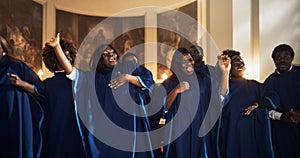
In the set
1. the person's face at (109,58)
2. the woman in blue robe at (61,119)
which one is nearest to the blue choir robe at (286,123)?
the person's face at (109,58)

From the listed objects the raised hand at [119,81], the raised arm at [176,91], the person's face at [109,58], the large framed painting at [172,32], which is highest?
the large framed painting at [172,32]

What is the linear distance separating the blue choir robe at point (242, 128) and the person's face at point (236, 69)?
9 cm

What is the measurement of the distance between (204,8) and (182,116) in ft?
13.5

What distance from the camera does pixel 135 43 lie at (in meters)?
9.50

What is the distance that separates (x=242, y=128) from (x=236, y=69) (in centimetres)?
70

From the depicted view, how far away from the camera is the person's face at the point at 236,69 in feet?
15.4

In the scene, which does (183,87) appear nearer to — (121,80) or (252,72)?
(121,80)

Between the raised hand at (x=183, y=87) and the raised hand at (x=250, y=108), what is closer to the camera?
the raised hand at (x=183, y=87)

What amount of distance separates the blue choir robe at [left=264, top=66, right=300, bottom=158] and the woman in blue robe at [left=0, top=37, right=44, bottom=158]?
2.76 metres

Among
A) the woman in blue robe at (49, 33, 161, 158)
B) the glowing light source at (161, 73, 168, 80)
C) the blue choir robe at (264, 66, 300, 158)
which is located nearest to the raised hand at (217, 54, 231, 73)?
the blue choir robe at (264, 66, 300, 158)

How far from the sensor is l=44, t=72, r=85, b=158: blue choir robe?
163 inches

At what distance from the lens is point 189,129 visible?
4363 mm

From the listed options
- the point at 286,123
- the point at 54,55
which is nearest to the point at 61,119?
the point at 54,55

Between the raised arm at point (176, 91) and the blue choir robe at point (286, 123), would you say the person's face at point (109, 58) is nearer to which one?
the raised arm at point (176, 91)
